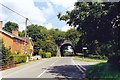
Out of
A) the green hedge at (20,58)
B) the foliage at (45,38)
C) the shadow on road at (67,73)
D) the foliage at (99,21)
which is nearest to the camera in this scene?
A: the foliage at (99,21)

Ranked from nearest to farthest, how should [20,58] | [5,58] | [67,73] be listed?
[67,73], [5,58], [20,58]

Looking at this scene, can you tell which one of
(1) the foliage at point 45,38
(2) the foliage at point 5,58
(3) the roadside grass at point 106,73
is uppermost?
(1) the foliage at point 45,38

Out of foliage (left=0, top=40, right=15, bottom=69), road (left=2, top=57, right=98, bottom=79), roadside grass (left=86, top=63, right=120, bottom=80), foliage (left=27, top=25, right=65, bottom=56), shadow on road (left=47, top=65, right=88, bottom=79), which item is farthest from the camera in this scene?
foliage (left=27, top=25, right=65, bottom=56)

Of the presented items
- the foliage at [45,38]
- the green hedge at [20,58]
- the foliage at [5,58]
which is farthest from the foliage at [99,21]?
the foliage at [45,38]

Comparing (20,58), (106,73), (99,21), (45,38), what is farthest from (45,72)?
(45,38)

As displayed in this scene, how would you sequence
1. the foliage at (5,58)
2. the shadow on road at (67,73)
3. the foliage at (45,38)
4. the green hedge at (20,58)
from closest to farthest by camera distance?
the shadow on road at (67,73) → the foliage at (5,58) → the green hedge at (20,58) → the foliage at (45,38)

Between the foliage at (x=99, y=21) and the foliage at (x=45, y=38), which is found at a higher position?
the foliage at (x=45, y=38)

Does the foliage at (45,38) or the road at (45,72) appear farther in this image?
the foliage at (45,38)

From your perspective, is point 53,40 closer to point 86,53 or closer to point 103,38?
point 86,53

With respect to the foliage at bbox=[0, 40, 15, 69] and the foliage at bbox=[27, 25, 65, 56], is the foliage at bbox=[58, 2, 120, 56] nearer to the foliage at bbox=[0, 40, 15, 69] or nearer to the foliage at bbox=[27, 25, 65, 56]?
the foliage at bbox=[0, 40, 15, 69]

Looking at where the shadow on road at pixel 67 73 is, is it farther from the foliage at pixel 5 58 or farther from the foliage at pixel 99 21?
the foliage at pixel 5 58

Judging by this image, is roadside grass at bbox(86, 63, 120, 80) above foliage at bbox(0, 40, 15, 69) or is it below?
below

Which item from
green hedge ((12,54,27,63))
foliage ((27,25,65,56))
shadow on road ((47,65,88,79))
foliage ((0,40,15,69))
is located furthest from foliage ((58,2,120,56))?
foliage ((27,25,65,56))

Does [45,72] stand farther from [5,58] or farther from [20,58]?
[20,58]
